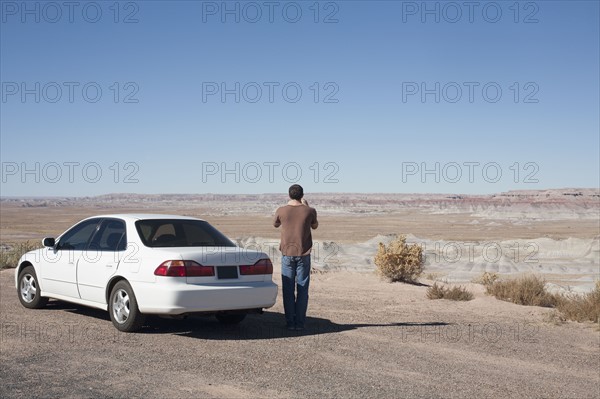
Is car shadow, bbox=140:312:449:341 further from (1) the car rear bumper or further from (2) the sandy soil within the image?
(1) the car rear bumper

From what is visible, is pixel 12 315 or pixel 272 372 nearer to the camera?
pixel 272 372

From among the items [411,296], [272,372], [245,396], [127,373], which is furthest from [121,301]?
[411,296]

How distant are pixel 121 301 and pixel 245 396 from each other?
3.41 metres

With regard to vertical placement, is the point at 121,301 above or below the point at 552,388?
above

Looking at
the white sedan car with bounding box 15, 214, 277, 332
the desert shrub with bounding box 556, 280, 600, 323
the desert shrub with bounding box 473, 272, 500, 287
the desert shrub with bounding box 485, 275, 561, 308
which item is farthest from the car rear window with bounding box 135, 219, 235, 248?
the desert shrub with bounding box 473, 272, 500, 287

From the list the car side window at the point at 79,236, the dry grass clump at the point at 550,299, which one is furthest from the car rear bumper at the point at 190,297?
the dry grass clump at the point at 550,299

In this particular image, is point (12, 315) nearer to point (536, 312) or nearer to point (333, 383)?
point (333, 383)

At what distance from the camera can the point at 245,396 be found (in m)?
6.11

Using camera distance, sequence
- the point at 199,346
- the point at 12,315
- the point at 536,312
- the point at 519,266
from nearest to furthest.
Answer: the point at 199,346, the point at 12,315, the point at 536,312, the point at 519,266

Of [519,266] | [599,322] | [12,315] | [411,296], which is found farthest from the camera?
[519,266]

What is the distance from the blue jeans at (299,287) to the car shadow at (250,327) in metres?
0.19

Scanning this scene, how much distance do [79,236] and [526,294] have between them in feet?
27.8

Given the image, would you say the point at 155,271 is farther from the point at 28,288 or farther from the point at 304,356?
the point at 28,288

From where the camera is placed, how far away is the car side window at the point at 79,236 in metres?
10.1
